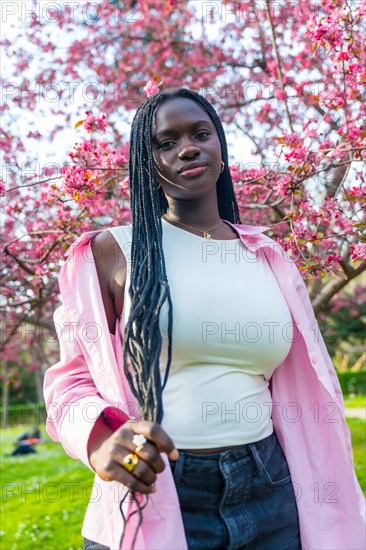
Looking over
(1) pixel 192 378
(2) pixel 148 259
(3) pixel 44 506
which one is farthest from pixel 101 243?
(3) pixel 44 506

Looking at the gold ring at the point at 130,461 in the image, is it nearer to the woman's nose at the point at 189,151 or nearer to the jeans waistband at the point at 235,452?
the jeans waistband at the point at 235,452

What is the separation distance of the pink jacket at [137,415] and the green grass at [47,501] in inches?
104

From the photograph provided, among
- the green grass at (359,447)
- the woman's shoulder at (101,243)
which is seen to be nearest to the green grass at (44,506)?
the green grass at (359,447)

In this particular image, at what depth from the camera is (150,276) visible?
1474mm

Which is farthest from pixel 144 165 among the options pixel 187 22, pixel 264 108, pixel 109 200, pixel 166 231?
pixel 187 22

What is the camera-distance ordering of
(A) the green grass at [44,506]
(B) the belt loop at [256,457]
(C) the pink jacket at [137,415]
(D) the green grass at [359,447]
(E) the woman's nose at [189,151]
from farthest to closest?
(D) the green grass at [359,447]
(A) the green grass at [44,506]
(E) the woman's nose at [189,151]
(B) the belt loop at [256,457]
(C) the pink jacket at [137,415]

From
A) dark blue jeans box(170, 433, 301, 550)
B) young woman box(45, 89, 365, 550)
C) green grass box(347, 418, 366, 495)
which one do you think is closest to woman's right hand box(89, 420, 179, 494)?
young woman box(45, 89, 365, 550)

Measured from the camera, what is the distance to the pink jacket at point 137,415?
1347 millimetres

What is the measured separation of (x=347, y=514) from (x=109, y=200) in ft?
10.5

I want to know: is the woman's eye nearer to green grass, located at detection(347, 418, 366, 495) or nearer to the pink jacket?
the pink jacket

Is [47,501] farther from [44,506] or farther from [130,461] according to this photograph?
[130,461]

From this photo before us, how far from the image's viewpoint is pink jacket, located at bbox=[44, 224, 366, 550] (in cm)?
135

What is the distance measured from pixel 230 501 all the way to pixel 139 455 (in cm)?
36

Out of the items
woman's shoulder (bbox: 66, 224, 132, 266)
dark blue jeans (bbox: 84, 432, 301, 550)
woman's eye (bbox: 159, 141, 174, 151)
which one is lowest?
dark blue jeans (bbox: 84, 432, 301, 550)
